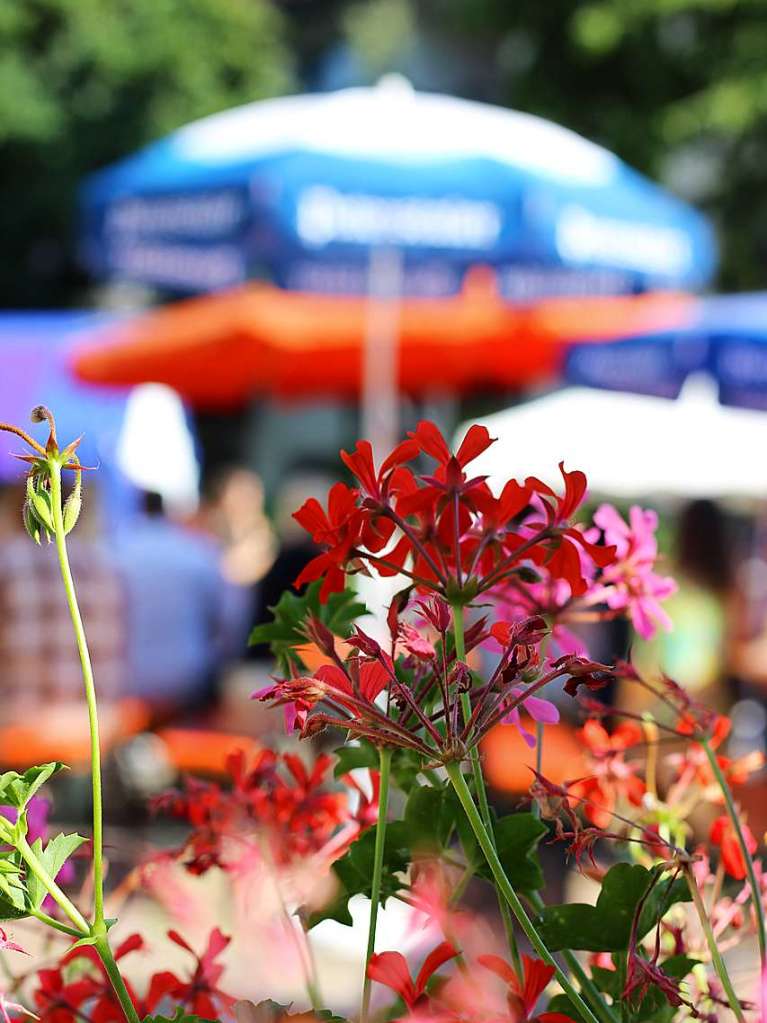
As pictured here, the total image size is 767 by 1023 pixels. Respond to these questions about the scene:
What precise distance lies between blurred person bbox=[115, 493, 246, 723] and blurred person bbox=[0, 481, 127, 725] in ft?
0.87

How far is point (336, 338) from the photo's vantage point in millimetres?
5922

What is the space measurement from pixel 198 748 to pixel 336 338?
217 cm

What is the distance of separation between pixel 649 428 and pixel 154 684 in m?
2.07

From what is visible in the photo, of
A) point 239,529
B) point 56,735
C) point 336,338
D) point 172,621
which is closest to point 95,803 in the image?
point 56,735

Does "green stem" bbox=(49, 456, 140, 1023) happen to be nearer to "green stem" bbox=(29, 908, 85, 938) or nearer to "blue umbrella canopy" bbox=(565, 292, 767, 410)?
"green stem" bbox=(29, 908, 85, 938)

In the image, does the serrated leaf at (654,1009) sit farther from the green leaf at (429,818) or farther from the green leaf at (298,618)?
the green leaf at (298,618)

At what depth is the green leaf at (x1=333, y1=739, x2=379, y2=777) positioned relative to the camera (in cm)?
81

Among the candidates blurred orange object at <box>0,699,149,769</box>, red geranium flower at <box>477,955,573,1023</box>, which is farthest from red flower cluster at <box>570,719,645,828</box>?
blurred orange object at <box>0,699,149,769</box>

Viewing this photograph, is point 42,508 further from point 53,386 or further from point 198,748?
point 53,386

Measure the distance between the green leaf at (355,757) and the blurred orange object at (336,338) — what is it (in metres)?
4.85

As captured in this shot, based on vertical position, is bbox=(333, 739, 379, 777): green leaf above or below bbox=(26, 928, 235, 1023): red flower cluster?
above

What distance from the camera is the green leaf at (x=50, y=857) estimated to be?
0.63 meters

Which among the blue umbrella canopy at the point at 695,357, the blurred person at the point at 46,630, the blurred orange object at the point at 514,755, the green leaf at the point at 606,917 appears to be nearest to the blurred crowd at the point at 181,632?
the blurred person at the point at 46,630

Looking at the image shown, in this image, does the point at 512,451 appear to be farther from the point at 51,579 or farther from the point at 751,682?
the point at 51,579
